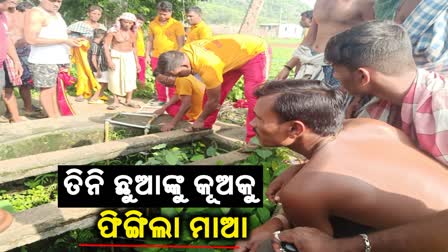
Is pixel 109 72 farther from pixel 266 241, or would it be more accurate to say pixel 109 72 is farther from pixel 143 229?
pixel 266 241

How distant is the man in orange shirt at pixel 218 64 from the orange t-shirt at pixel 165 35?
261 centimetres

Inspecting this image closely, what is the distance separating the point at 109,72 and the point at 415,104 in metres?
5.47

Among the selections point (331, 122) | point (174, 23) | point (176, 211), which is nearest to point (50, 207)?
point (176, 211)

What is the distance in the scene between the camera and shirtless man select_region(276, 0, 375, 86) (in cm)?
254

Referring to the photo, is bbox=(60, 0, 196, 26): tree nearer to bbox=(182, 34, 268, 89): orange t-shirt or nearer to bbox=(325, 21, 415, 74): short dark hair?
bbox=(182, 34, 268, 89): orange t-shirt

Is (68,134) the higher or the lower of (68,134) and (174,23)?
the lower

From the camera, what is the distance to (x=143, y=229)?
8.66 ft

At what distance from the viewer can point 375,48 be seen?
1464 millimetres

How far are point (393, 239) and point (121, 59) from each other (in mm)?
5626

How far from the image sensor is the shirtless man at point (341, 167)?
4.09 feet

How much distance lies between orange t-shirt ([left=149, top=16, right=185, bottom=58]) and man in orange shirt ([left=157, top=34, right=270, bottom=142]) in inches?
103

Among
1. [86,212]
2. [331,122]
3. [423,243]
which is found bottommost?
[86,212]

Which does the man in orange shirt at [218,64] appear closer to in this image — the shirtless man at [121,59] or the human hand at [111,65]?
the shirtless man at [121,59]

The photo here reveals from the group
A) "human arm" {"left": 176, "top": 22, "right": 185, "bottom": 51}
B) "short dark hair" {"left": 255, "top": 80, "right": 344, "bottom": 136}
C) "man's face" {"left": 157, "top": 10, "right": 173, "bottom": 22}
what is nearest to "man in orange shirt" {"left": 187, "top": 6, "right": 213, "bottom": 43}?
"human arm" {"left": 176, "top": 22, "right": 185, "bottom": 51}
